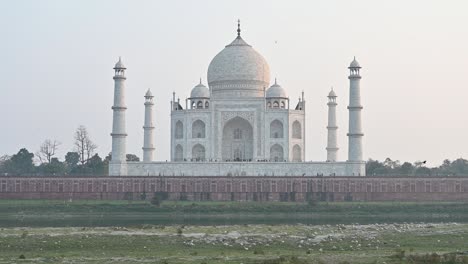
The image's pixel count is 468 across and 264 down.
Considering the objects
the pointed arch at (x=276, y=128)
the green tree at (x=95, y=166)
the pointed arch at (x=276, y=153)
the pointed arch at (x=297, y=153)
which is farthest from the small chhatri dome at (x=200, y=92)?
the green tree at (x=95, y=166)

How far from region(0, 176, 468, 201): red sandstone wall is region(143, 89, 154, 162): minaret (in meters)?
8.85

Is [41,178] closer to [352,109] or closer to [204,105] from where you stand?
[204,105]

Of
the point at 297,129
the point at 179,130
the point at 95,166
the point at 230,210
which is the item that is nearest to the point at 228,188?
the point at 230,210

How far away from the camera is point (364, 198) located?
6019cm

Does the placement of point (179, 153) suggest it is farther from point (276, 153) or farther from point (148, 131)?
point (276, 153)

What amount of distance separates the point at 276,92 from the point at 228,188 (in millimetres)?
11590

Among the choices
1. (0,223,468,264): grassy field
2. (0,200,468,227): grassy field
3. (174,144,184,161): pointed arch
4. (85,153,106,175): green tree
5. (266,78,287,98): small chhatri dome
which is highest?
(266,78,287,98): small chhatri dome

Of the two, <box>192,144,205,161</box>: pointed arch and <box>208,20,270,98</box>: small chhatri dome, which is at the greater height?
<box>208,20,270,98</box>: small chhatri dome

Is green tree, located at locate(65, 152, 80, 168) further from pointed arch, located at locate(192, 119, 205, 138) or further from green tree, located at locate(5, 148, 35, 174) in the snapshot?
pointed arch, located at locate(192, 119, 205, 138)

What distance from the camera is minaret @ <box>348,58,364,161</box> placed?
61.7 metres

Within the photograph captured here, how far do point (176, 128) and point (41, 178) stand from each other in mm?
12485

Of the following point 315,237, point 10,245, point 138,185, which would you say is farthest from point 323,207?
point 10,245

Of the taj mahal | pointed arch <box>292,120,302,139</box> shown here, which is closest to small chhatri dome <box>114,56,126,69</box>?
the taj mahal

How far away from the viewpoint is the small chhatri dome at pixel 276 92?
68.4m
